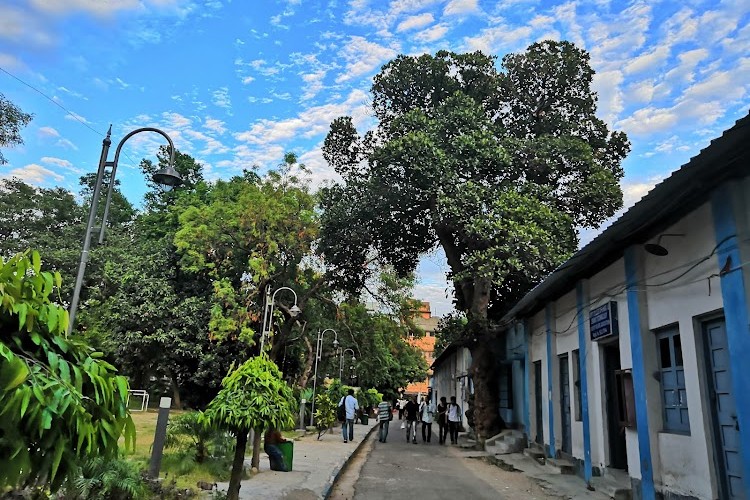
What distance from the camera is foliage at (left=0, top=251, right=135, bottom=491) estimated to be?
1896mm

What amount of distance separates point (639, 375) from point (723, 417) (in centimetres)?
157

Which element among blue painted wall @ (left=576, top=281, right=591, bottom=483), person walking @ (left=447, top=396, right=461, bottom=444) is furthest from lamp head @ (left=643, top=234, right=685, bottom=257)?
person walking @ (left=447, top=396, right=461, bottom=444)

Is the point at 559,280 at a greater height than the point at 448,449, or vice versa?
the point at 559,280

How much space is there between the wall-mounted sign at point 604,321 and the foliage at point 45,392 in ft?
26.8

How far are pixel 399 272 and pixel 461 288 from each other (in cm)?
366

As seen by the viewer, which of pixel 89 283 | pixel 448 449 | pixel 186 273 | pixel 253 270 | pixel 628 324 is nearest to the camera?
pixel 628 324

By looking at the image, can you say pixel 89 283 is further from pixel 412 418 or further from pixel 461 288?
pixel 461 288

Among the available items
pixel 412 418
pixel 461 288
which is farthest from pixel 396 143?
pixel 412 418

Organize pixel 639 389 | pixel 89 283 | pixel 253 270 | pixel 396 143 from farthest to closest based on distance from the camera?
pixel 89 283
pixel 253 270
pixel 396 143
pixel 639 389

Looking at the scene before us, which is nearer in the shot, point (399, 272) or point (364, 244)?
point (364, 244)

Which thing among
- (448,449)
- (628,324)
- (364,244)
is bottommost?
(448,449)

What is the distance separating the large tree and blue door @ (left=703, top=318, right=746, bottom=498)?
245 inches

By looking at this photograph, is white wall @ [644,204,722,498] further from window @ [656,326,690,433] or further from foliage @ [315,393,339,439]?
foliage @ [315,393,339,439]

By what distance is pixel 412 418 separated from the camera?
820 inches
